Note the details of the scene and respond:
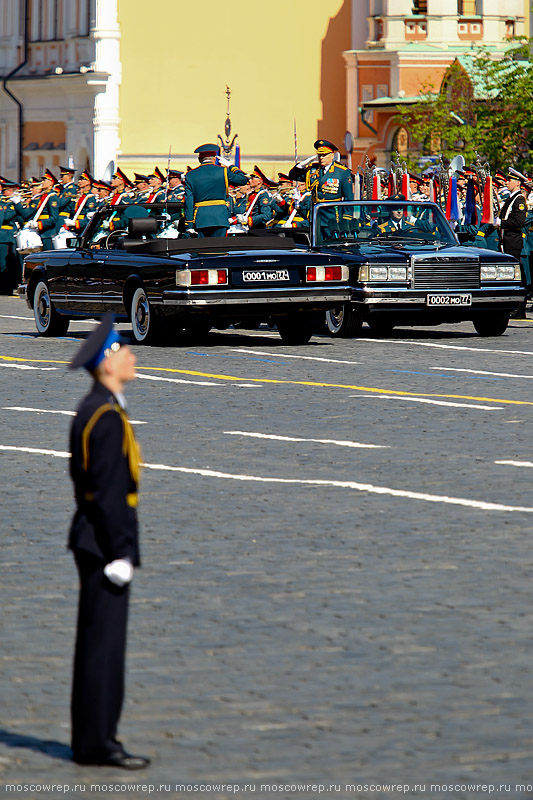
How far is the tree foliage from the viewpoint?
133ft

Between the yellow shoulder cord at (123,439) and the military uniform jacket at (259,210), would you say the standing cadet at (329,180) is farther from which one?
the yellow shoulder cord at (123,439)

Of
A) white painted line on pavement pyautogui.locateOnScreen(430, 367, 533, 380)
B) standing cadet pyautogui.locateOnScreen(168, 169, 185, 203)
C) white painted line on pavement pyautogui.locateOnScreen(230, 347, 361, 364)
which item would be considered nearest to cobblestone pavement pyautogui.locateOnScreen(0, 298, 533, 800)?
white painted line on pavement pyautogui.locateOnScreen(430, 367, 533, 380)

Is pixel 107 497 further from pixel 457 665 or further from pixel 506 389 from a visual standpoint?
pixel 506 389

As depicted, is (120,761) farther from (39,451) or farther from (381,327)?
(381,327)

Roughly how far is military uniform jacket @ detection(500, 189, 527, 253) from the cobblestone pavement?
35.7 ft

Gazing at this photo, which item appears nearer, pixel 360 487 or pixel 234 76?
pixel 360 487

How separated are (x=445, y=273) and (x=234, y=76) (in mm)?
42401

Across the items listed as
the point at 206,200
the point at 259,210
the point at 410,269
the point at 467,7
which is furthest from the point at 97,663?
the point at 467,7

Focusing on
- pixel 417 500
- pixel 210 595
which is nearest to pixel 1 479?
pixel 417 500

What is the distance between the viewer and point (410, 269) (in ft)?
70.1

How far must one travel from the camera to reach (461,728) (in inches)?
237

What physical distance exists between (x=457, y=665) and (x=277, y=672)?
2.04 feet

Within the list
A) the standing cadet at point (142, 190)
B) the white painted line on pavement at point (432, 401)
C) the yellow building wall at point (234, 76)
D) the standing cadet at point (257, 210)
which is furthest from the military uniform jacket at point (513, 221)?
the yellow building wall at point (234, 76)

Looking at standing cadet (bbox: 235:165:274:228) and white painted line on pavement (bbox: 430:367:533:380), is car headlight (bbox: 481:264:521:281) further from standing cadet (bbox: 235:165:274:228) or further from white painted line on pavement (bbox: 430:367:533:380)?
standing cadet (bbox: 235:165:274:228)
